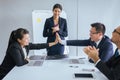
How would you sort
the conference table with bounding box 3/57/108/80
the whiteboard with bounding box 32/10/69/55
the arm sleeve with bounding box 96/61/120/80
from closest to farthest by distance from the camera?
the arm sleeve with bounding box 96/61/120/80 < the conference table with bounding box 3/57/108/80 < the whiteboard with bounding box 32/10/69/55

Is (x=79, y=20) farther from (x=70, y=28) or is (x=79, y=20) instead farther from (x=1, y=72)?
(x=1, y=72)

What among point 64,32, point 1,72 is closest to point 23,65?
point 1,72

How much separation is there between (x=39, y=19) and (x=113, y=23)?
173cm

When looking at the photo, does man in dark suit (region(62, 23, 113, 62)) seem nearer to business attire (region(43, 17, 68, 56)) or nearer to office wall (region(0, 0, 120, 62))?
business attire (region(43, 17, 68, 56))

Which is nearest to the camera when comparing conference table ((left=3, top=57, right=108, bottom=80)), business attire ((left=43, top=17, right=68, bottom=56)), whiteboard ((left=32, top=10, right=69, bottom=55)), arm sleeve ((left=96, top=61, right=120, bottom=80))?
arm sleeve ((left=96, top=61, right=120, bottom=80))

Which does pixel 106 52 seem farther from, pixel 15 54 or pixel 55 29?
pixel 55 29

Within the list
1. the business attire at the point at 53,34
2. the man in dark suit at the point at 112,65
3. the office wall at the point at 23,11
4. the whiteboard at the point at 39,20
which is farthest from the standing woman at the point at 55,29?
the man in dark suit at the point at 112,65

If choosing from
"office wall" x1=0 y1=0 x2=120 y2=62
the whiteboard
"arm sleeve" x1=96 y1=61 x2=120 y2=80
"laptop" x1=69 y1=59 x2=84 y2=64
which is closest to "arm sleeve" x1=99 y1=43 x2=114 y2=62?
"laptop" x1=69 y1=59 x2=84 y2=64

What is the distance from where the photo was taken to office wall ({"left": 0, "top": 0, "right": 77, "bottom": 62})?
5.07 metres

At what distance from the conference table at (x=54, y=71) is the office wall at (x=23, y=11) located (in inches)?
91.4

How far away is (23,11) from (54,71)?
2943 mm

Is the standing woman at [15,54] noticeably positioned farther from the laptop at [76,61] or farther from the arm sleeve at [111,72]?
the arm sleeve at [111,72]

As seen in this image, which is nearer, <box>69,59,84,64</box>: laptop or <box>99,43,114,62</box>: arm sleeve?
<box>99,43,114,62</box>: arm sleeve

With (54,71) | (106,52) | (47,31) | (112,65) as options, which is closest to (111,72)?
(112,65)
